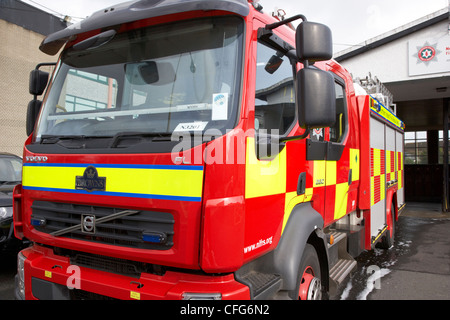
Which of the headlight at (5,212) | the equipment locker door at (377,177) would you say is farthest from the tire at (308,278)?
the headlight at (5,212)

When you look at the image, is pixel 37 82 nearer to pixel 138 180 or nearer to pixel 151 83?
pixel 151 83

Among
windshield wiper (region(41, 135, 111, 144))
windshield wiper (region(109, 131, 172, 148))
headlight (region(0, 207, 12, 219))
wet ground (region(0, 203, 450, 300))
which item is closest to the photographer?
windshield wiper (region(109, 131, 172, 148))

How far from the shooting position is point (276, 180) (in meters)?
2.34

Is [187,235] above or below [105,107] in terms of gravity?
below

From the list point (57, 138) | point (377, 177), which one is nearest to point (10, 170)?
point (57, 138)

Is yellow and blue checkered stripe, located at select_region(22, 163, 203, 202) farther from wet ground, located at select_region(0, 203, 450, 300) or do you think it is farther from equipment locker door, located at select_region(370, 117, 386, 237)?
equipment locker door, located at select_region(370, 117, 386, 237)

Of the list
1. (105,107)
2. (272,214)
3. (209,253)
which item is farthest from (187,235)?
(105,107)

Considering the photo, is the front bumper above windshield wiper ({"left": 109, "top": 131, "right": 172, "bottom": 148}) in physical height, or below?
below

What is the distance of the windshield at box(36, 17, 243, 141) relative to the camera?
2.11m

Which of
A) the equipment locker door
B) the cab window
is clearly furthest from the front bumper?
the equipment locker door

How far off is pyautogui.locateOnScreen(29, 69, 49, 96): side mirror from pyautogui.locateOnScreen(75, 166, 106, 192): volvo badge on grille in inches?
56.7
